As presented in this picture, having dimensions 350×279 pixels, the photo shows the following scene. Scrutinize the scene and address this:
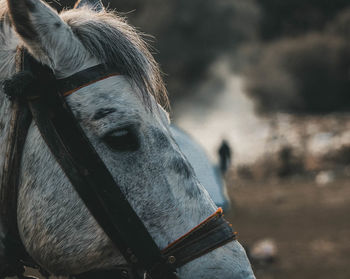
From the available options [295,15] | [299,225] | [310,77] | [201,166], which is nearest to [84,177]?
[201,166]

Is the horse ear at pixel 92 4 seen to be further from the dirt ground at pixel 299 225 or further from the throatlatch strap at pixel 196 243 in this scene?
the dirt ground at pixel 299 225

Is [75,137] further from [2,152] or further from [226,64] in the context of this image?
[226,64]

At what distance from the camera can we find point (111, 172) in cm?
151

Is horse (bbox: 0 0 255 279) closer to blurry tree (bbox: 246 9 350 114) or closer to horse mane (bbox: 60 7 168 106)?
horse mane (bbox: 60 7 168 106)

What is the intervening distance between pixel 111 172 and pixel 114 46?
49 centimetres

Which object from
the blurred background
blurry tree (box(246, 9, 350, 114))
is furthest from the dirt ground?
blurry tree (box(246, 9, 350, 114))

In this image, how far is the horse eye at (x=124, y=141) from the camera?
1502mm

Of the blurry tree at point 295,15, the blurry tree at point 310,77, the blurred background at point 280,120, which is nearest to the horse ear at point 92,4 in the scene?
the blurred background at point 280,120

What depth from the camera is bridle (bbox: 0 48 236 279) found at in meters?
1.47

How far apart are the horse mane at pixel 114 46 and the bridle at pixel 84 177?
8cm

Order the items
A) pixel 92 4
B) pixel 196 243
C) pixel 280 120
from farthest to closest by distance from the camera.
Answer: pixel 280 120, pixel 92 4, pixel 196 243

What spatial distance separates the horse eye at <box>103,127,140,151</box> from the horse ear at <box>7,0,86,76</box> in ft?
1.03

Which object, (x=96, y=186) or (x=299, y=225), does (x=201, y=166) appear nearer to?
(x=96, y=186)

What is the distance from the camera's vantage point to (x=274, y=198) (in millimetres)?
12578
